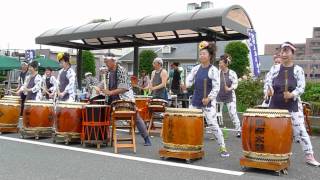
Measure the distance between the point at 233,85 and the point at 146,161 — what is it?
3434 mm

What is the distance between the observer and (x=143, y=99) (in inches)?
424

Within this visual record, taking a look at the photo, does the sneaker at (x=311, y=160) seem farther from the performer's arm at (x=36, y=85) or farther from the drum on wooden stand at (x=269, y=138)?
the performer's arm at (x=36, y=85)

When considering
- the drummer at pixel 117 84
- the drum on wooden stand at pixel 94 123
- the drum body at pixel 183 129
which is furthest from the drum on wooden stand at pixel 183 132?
the drum on wooden stand at pixel 94 123

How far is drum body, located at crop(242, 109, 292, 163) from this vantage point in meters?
6.02

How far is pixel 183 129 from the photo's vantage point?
6762mm

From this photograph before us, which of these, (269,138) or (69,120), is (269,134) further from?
(69,120)

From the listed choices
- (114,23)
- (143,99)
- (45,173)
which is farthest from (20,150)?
(114,23)

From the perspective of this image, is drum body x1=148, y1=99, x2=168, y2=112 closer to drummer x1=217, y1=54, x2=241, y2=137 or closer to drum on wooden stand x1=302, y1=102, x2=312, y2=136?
drummer x1=217, y1=54, x2=241, y2=137

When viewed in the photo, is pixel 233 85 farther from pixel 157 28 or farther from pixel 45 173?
pixel 45 173

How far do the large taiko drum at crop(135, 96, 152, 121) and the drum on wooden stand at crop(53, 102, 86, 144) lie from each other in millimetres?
2339

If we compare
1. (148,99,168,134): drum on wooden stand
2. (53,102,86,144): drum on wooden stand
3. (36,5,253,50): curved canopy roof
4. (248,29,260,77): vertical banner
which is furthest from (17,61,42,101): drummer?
(248,29,260,77): vertical banner

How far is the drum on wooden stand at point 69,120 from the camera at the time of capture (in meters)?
8.46

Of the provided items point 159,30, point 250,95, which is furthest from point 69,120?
point 250,95

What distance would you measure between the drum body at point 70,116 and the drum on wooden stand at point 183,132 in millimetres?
2200
